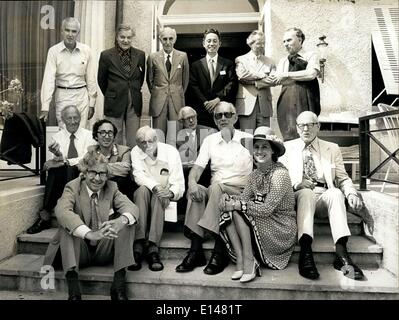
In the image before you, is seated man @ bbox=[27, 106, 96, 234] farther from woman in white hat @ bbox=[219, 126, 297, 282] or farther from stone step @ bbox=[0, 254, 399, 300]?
woman in white hat @ bbox=[219, 126, 297, 282]

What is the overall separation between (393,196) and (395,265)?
386mm

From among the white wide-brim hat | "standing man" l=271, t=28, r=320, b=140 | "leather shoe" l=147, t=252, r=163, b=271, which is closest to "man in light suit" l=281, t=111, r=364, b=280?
the white wide-brim hat

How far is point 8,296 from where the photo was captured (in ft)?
6.43

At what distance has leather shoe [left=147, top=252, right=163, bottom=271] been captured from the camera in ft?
6.64

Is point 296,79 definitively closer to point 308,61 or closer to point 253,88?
point 308,61

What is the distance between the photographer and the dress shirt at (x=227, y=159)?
2.26m

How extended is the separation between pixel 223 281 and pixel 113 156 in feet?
3.41

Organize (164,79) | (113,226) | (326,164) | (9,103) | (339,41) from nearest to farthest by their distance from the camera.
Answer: (113,226) → (326,164) → (9,103) → (339,41) → (164,79)

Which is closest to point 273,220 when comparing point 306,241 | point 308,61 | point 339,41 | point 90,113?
point 306,241

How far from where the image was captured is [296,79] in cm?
254

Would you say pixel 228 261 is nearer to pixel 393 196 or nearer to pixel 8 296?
pixel 393 196
